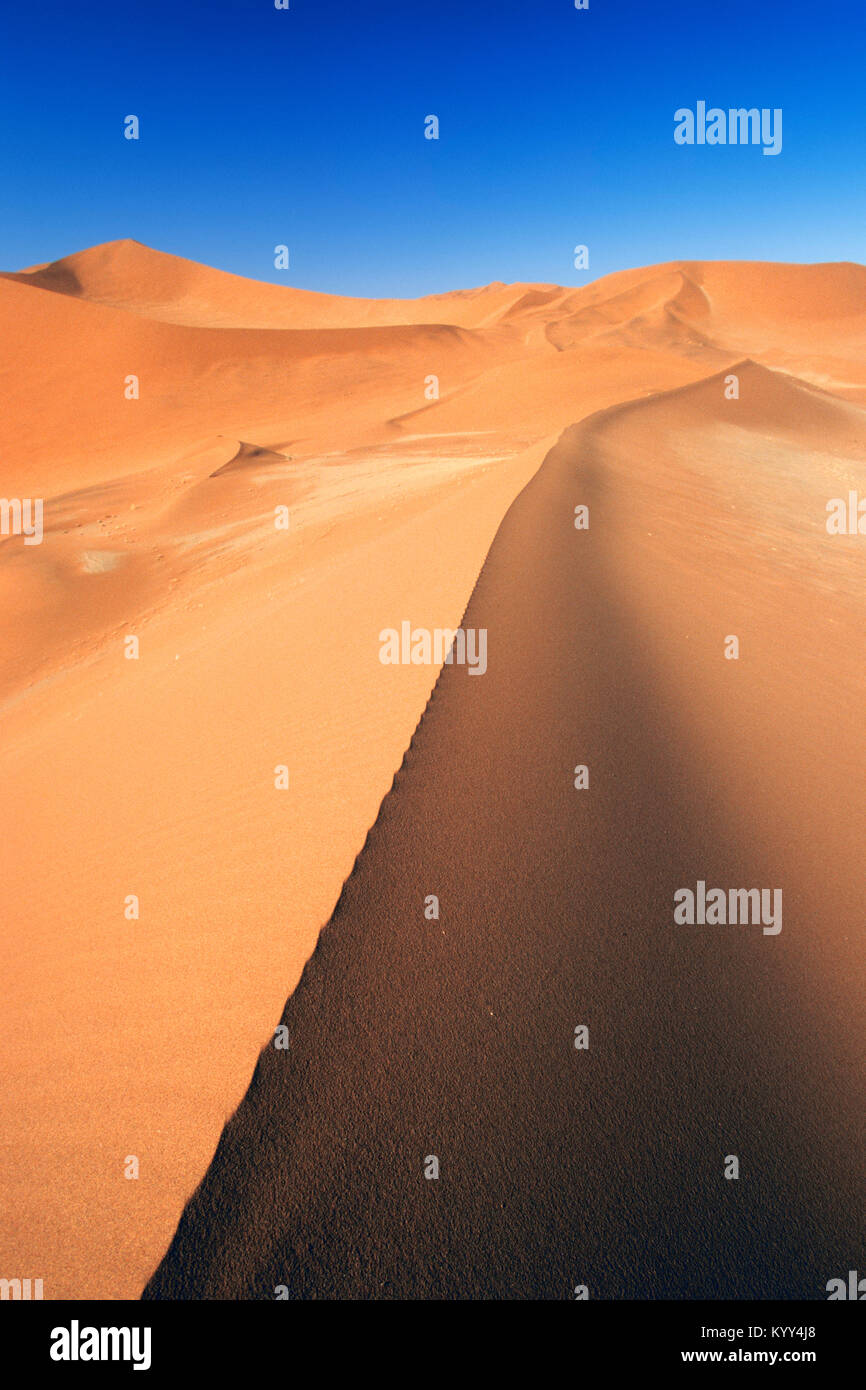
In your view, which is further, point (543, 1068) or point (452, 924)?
point (452, 924)

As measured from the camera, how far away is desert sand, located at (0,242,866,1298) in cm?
232

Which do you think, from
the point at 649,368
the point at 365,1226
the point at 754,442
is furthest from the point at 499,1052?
the point at 649,368

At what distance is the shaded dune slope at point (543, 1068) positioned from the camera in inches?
88.0

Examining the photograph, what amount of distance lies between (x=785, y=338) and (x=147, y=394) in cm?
4726

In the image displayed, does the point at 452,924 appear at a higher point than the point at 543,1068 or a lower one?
higher

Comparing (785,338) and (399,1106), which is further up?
(785,338)

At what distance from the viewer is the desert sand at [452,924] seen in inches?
91.4

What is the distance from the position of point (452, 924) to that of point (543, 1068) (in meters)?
0.69

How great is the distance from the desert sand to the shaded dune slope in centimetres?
1

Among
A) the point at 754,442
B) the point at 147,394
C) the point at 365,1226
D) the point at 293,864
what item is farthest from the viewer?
the point at 147,394

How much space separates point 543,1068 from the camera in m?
2.72

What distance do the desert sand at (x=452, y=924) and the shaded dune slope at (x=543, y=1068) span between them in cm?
1
